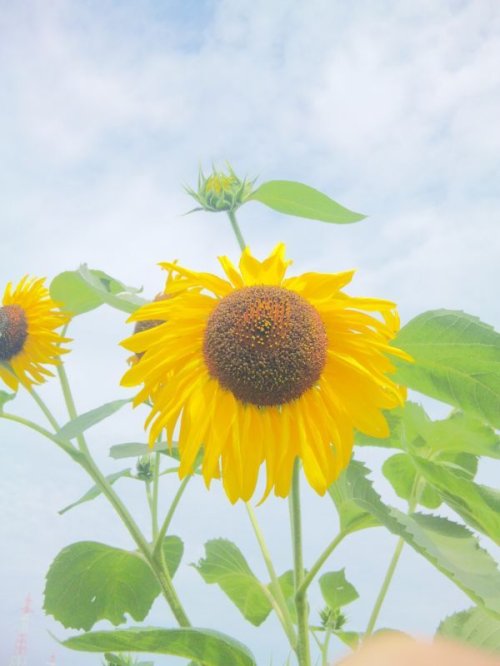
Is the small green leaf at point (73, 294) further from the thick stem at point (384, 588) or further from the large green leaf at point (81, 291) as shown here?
the thick stem at point (384, 588)

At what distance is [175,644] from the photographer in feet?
3.34

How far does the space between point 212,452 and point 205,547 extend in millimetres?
542

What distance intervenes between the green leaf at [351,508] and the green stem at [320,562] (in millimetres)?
14

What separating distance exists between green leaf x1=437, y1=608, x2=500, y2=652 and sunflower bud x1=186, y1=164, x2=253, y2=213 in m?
0.82

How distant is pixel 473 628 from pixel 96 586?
0.78 metres

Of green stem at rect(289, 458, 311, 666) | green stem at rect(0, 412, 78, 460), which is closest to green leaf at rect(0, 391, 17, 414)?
green stem at rect(0, 412, 78, 460)

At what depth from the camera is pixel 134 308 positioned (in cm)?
129

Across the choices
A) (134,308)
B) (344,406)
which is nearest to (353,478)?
(344,406)

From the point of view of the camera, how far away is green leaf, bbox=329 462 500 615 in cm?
92

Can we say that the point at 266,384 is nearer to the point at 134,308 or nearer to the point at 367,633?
the point at 134,308

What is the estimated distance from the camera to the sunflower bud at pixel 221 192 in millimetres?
1606

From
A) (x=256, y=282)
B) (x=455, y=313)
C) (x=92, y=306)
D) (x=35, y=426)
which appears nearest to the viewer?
(x=455, y=313)

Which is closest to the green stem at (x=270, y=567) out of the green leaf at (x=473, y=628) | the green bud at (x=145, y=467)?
the green leaf at (x=473, y=628)

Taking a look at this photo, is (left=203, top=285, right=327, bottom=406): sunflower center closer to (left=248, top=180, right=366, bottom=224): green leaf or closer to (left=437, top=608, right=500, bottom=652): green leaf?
(left=248, top=180, right=366, bottom=224): green leaf
